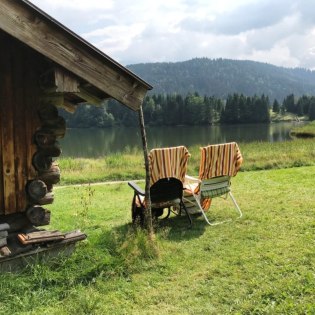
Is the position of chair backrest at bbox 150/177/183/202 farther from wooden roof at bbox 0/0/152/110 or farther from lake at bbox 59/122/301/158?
lake at bbox 59/122/301/158

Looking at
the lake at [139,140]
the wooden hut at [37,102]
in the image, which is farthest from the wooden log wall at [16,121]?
the lake at [139,140]

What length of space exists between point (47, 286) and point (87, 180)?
9394 millimetres

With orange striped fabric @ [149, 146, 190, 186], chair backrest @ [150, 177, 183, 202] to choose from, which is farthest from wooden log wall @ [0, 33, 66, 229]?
chair backrest @ [150, 177, 183, 202]

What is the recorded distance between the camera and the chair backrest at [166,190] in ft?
21.8

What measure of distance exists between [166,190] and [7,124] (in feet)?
8.97

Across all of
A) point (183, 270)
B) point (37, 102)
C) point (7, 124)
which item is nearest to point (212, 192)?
point (183, 270)

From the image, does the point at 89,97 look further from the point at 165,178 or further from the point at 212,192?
the point at 212,192

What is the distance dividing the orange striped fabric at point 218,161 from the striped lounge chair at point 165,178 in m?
0.38

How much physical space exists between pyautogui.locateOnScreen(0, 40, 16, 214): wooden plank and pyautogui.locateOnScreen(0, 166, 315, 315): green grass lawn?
3.63 feet

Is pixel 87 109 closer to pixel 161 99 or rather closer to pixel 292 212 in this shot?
pixel 161 99

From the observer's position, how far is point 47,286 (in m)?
4.46

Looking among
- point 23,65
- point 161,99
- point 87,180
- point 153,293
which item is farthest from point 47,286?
point 161,99

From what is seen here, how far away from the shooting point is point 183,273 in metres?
4.89

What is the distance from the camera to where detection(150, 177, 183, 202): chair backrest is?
666 cm
